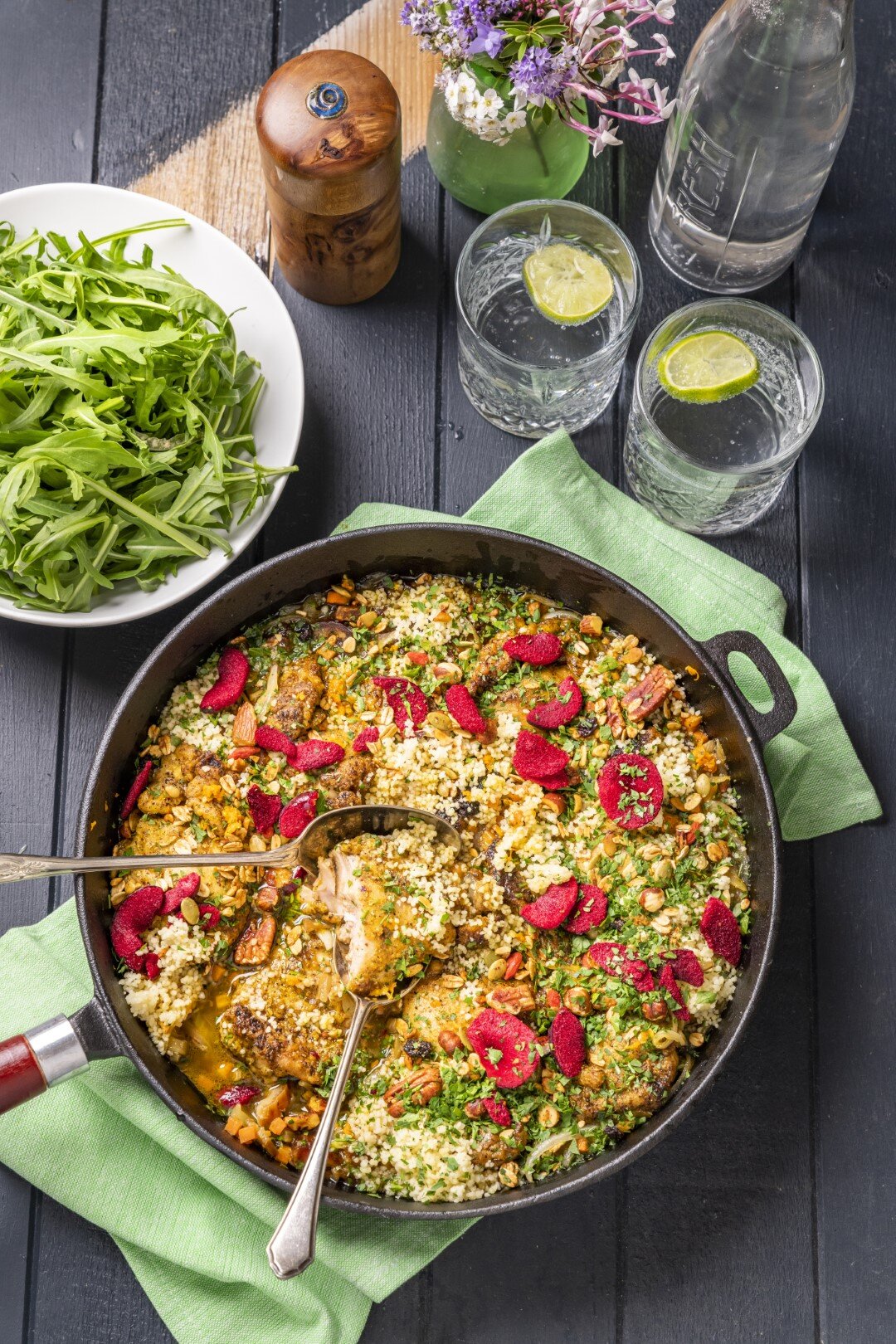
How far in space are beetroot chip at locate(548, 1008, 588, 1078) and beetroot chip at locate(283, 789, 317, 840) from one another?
735mm

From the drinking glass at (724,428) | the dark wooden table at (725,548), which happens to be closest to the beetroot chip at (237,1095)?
the dark wooden table at (725,548)

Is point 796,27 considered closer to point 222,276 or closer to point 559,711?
point 222,276

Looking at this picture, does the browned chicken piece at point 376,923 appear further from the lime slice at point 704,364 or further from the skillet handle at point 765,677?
the lime slice at point 704,364

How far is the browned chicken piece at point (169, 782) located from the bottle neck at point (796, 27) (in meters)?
2.18

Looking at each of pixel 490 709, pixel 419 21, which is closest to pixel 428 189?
pixel 419 21

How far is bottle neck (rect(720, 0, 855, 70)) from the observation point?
2676 millimetres

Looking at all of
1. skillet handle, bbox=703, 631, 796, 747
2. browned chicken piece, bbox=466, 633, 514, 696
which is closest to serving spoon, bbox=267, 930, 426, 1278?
browned chicken piece, bbox=466, 633, 514, 696

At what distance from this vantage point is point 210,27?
331 cm

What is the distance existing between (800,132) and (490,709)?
164 cm

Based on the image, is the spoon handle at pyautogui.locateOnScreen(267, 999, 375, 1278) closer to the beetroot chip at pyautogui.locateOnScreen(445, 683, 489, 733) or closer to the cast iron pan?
the cast iron pan

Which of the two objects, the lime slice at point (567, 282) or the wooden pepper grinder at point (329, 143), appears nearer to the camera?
the wooden pepper grinder at point (329, 143)

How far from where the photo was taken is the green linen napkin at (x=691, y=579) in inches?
119

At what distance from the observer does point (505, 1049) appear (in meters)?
2.60

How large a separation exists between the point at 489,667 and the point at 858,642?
1094mm
